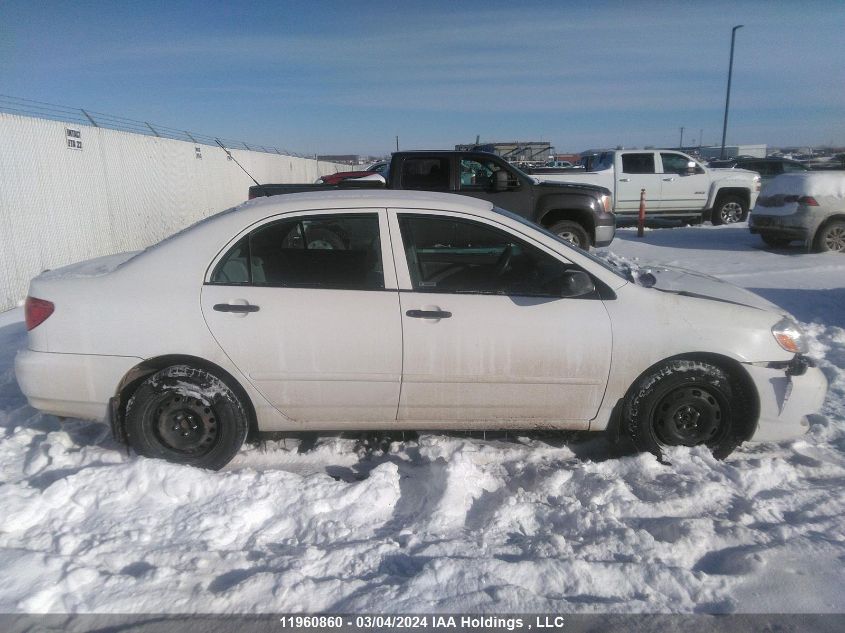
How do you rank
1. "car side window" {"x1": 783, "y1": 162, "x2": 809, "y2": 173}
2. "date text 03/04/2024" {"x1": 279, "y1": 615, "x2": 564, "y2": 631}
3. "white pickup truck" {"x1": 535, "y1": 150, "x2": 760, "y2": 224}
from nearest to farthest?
"date text 03/04/2024" {"x1": 279, "y1": 615, "x2": 564, "y2": 631} < "white pickup truck" {"x1": 535, "y1": 150, "x2": 760, "y2": 224} < "car side window" {"x1": 783, "y1": 162, "x2": 809, "y2": 173}

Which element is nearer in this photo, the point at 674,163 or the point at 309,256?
the point at 309,256

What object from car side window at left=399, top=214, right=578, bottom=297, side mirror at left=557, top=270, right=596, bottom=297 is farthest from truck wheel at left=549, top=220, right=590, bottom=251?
side mirror at left=557, top=270, right=596, bottom=297

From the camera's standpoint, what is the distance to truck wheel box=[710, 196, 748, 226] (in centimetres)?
1648

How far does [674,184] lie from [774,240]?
13.9 feet

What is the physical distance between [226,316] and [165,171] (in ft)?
37.9

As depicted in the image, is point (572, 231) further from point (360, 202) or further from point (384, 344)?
point (384, 344)

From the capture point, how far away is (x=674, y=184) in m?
16.3

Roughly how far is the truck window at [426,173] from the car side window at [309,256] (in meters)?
6.11

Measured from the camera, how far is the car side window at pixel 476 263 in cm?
395

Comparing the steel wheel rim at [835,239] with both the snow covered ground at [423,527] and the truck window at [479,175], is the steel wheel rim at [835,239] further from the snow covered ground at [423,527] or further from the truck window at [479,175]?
the snow covered ground at [423,527]

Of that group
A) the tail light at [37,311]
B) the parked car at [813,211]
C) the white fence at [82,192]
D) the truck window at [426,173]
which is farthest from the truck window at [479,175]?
the tail light at [37,311]

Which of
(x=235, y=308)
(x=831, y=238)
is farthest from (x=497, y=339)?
(x=831, y=238)

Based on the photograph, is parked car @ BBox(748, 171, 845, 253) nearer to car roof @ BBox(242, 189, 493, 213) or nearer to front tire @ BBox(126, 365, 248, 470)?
car roof @ BBox(242, 189, 493, 213)

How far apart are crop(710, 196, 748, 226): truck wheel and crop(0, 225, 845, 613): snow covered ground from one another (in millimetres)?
13182
